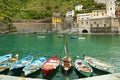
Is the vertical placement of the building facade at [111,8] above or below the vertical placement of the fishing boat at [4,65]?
above

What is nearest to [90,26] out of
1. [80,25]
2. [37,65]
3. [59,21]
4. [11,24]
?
[80,25]

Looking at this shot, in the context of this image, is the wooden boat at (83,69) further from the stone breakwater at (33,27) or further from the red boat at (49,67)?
the stone breakwater at (33,27)

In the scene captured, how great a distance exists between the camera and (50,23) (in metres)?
148

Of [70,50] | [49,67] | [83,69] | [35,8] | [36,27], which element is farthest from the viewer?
[35,8]

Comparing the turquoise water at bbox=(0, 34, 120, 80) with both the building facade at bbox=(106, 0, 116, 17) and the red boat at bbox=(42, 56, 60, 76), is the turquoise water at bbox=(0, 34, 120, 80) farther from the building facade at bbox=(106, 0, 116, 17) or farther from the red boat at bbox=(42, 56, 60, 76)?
the building facade at bbox=(106, 0, 116, 17)

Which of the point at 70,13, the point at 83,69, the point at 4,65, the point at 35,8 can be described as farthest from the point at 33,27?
the point at 83,69

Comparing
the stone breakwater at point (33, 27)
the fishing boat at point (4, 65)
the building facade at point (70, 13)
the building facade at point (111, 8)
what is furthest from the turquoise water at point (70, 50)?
the building facade at point (70, 13)

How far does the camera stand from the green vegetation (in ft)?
509

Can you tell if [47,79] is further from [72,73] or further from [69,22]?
[69,22]

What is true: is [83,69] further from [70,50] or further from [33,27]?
[33,27]

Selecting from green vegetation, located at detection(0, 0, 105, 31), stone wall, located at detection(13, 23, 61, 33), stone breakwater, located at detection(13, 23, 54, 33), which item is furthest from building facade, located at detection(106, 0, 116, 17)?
stone breakwater, located at detection(13, 23, 54, 33)

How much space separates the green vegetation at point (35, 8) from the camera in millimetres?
155125

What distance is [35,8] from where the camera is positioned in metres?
167

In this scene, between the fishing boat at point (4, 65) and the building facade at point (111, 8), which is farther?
the building facade at point (111, 8)
